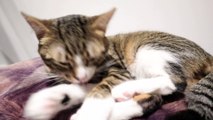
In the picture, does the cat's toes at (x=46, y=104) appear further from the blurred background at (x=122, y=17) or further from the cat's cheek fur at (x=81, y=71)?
the blurred background at (x=122, y=17)

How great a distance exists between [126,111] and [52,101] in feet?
0.73

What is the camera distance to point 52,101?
1.03 m

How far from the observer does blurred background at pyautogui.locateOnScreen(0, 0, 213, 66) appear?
5.73ft

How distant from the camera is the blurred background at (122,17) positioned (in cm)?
175

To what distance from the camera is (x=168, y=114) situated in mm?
993

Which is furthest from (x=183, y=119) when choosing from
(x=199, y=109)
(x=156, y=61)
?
(x=156, y=61)

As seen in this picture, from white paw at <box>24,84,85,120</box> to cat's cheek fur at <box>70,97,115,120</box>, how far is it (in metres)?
0.07

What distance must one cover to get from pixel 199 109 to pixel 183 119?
0.08 m

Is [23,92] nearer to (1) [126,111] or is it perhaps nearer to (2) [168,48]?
(1) [126,111]

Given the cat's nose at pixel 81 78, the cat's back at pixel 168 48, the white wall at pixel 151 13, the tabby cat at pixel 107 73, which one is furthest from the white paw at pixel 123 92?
the white wall at pixel 151 13

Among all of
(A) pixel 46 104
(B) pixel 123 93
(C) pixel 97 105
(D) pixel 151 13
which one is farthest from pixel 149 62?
(D) pixel 151 13

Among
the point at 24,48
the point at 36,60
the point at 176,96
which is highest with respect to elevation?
the point at 176,96

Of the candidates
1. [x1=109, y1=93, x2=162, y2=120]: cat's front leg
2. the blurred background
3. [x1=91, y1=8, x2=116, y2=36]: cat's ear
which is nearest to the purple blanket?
[x1=109, y1=93, x2=162, y2=120]: cat's front leg

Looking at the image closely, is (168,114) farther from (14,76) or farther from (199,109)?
(14,76)
